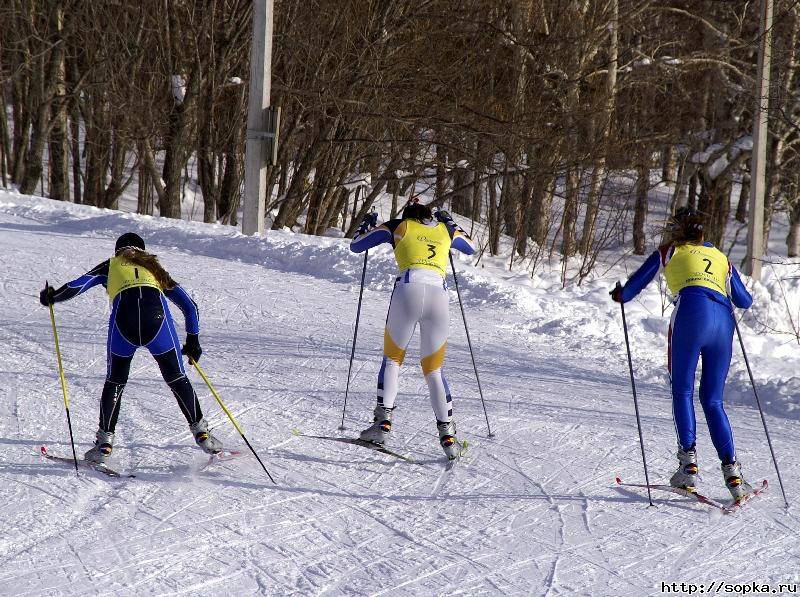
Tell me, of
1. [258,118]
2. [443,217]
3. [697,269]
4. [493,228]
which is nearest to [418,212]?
[443,217]

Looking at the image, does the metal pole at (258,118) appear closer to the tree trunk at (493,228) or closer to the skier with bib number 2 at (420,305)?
the tree trunk at (493,228)

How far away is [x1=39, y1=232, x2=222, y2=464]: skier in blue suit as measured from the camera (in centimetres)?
590

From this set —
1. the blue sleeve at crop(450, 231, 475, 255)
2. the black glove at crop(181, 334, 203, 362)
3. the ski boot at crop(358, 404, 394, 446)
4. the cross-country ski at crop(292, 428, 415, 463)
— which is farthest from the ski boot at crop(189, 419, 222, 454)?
the blue sleeve at crop(450, 231, 475, 255)

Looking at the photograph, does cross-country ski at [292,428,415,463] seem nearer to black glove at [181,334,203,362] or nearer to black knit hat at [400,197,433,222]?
black glove at [181,334,203,362]

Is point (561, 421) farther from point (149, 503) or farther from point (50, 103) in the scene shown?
point (50, 103)

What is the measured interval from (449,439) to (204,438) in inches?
61.7

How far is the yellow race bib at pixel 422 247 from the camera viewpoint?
6262 mm

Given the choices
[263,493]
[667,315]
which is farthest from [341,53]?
[263,493]

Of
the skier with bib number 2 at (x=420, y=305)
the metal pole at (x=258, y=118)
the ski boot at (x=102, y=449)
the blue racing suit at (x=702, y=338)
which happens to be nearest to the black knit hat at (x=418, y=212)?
the skier with bib number 2 at (x=420, y=305)

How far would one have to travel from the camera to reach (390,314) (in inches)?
248

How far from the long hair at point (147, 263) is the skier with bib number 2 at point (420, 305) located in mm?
1263

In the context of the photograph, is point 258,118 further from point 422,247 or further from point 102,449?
point 102,449

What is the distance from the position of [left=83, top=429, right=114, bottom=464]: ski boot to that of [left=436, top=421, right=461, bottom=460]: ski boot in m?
2.06

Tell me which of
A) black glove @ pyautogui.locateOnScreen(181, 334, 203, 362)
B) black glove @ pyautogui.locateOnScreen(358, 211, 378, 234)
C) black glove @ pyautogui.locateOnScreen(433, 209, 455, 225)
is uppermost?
→ black glove @ pyautogui.locateOnScreen(433, 209, 455, 225)
